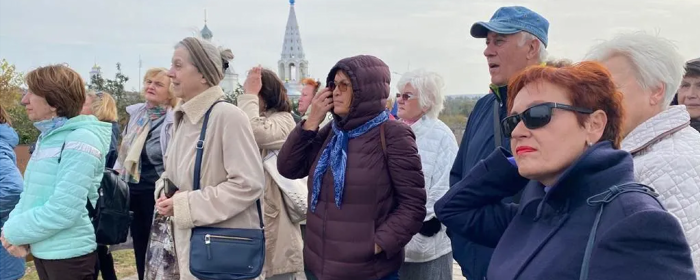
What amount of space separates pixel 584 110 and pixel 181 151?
2.24 m

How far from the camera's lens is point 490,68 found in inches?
99.5

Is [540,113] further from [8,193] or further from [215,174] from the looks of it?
[8,193]

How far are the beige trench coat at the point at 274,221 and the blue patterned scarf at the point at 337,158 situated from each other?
0.99 m

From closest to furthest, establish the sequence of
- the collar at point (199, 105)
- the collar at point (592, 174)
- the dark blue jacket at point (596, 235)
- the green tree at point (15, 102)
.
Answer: the dark blue jacket at point (596, 235), the collar at point (592, 174), the collar at point (199, 105), the green tree at point (15, 102)

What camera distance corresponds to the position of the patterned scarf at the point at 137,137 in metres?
4.38

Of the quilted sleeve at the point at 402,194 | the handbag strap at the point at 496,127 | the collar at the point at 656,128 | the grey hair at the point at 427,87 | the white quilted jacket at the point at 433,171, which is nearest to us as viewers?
the collar at the point at 656,128

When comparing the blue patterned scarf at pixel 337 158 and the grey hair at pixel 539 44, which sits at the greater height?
the grey hair at pixel 539 44

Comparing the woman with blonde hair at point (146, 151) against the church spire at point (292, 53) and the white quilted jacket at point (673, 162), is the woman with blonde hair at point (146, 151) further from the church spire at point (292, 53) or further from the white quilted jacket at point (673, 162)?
the church spire at point (292, 53)

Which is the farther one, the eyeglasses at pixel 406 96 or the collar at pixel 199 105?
the eyeglasses at pixel 406 96

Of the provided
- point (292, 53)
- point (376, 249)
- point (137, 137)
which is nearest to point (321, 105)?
point (376, 249)

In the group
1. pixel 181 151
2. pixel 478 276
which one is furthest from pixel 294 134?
pixel 478 276

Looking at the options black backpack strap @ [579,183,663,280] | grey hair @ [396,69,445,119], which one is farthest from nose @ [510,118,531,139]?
grey hair @ [396,69,445,119]

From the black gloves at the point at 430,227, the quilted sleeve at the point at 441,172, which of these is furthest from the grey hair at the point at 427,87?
the black gloves at the point at 430,227

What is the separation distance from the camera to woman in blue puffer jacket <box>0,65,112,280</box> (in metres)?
3.03
